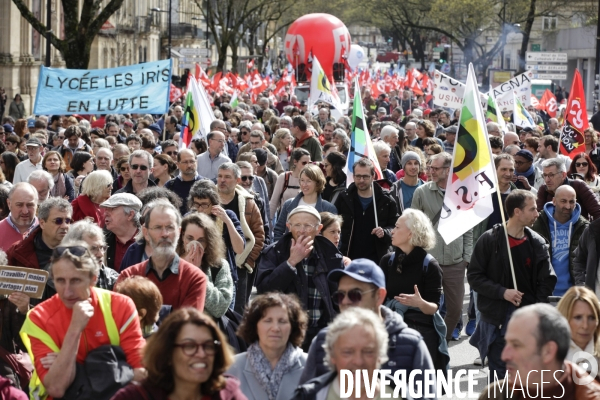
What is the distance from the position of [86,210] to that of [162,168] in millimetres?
2171

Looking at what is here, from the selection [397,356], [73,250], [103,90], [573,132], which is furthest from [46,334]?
[573,132]

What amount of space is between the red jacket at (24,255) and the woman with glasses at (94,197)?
194 centimetres

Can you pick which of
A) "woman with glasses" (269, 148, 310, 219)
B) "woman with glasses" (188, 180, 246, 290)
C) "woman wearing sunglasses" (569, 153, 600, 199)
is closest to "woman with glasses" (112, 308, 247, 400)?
"woman with glasses" (188, 180, 246, 290)

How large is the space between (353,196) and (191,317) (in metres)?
5.68

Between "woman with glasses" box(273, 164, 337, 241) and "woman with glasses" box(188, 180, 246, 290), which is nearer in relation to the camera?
"woman with glasses" box(188, 180, 246, 290)

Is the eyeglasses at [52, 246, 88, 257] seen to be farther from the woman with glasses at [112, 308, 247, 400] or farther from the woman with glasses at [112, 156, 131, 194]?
the woman with glasses at [112, 156, 131, 194]

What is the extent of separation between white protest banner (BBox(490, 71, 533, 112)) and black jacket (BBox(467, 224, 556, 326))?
15748 millimetres

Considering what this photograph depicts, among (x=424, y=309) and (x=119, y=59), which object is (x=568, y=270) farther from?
(x=119, y=59)

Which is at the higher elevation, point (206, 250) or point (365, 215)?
point (206, 250)

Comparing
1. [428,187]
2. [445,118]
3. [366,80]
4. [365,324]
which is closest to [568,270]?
[428,187]

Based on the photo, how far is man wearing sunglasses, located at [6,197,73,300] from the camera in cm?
730

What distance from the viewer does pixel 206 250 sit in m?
7.14

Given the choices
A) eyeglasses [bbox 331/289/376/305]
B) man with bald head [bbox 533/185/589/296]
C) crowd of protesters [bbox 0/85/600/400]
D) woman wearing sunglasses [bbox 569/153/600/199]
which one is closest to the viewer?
crowd of protesters [bbox 0/85/600/400]

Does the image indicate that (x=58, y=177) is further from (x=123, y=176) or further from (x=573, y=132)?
(x=573, y=132)
